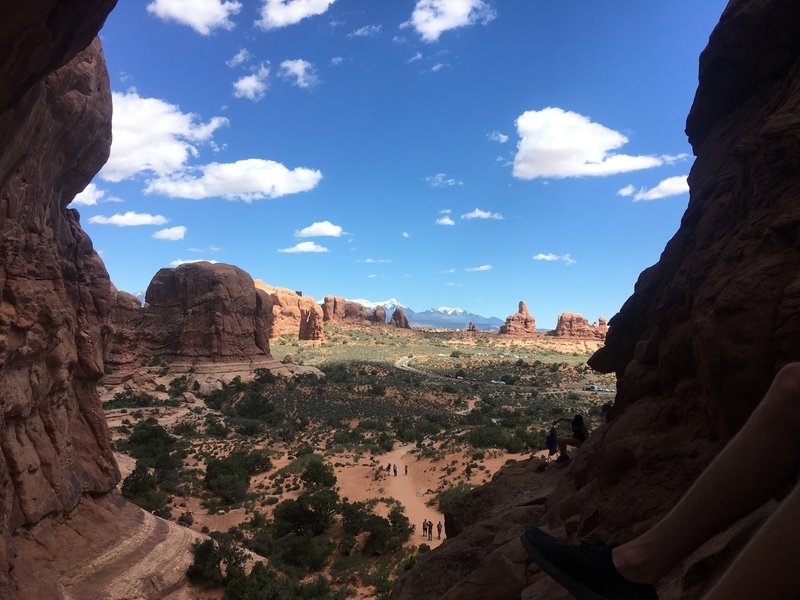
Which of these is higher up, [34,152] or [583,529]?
[34,152]

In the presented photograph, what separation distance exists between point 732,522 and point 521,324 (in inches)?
4806

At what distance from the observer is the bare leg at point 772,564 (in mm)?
2174

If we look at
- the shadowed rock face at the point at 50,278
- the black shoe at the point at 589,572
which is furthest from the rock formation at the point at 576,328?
the black shoe at the point at 589,572

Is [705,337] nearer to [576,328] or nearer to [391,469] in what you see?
[391,469]

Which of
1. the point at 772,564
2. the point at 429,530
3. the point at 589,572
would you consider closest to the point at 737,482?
the point at 772,564

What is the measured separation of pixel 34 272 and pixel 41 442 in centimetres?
362

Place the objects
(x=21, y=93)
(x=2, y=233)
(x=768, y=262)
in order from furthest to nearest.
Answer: (x=2, y=233) < (x=21, y=93) < (x=768, y=262)

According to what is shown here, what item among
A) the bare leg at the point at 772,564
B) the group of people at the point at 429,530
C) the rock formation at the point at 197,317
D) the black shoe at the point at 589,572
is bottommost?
the group of people at the point at 429,530

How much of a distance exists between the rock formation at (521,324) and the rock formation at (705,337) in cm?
11442

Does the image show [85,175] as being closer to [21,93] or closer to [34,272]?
[34,272]

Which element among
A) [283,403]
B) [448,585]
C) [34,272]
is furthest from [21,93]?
[283,403]

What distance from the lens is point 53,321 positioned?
10430 mm

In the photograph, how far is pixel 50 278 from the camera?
10828mm

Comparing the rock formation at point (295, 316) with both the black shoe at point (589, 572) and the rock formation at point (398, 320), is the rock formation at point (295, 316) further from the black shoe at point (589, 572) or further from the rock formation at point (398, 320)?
the black shoe at point (589, 572)
